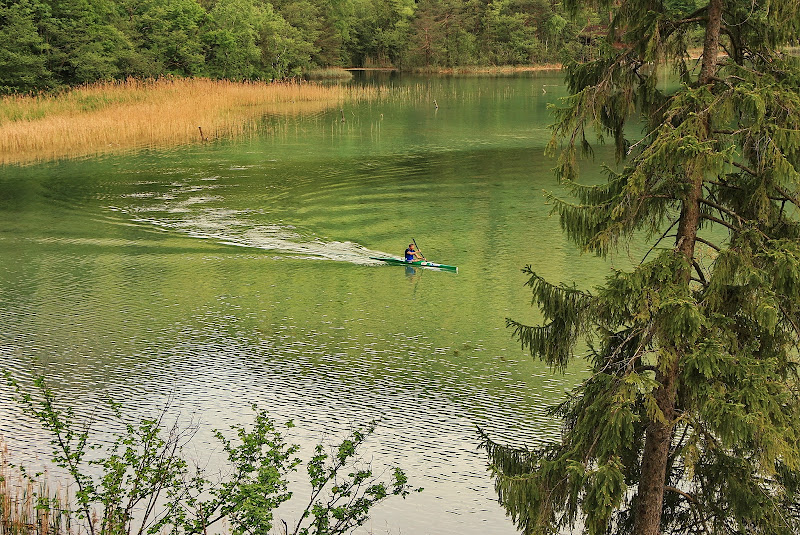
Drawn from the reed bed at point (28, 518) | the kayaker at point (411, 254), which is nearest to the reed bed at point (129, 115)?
the kayaker at point (411, 254)

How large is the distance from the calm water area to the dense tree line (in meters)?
4.08

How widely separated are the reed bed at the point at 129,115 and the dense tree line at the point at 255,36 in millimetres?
1744

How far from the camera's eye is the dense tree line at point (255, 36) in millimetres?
36812

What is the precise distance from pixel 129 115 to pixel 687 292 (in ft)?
92.1

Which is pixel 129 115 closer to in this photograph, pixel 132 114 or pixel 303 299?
pixel 132 114

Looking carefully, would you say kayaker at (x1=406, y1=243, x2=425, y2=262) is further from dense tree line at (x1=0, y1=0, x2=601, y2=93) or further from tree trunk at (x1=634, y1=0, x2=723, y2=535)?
A: tree trunk at (x1=634, y1=0, x2=723, y2=535)

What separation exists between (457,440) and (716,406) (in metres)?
4.34

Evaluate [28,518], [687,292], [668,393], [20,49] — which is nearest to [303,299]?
[28,518]

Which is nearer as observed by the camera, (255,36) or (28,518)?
(28,518)

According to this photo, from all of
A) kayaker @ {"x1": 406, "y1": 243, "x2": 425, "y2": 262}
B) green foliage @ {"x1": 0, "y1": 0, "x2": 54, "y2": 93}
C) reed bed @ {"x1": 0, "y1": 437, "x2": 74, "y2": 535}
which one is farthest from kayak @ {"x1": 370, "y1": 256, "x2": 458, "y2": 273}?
green foliage @ {"x1": 0, "y1": 0, "x2": 54, "y2": 93}

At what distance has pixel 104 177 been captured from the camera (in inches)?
942

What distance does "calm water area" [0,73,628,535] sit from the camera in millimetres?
9648

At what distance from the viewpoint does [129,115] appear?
31094mm

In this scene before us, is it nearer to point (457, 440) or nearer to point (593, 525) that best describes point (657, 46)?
point (593, 525)
